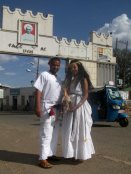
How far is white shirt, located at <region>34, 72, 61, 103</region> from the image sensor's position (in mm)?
6883

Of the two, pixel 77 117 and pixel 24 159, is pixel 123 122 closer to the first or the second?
pixel 24 159

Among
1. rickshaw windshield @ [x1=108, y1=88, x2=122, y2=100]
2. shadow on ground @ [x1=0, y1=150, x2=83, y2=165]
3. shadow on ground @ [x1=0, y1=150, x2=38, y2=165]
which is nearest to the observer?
shadow on ground @ [x1=0, y1=150, x2=83, y2=165]

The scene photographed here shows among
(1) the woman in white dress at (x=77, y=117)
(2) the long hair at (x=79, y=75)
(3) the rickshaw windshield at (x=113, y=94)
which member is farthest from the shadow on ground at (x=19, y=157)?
(3) the rickshaw windshield at (x=113, y=94)

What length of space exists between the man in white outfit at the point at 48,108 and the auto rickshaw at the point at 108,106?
10.4 m

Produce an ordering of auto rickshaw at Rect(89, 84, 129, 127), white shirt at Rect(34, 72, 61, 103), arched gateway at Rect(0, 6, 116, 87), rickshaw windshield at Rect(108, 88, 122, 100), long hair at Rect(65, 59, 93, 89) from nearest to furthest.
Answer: white shirt at Rect(34, 72, 61, 103), long hair at Rect(65, 59, 93, 89), auto rickshaw at Rect(89, 84, 129, 127), rickshaw windshield at Rect(108, 88, 122, 100), arched gateway at Rect(0, 6, 116, 87)

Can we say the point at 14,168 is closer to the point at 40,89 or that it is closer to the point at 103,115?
the point at 40,89

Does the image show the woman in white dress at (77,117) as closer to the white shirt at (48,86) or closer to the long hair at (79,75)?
the long hair at (79,75)

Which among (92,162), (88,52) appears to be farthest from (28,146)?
(88,52)

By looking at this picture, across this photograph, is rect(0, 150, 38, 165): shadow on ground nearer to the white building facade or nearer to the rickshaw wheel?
the rickshaw wheel

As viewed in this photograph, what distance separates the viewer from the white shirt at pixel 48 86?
6.88 meters

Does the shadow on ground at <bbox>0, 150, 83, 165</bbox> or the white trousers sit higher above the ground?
the white trousers

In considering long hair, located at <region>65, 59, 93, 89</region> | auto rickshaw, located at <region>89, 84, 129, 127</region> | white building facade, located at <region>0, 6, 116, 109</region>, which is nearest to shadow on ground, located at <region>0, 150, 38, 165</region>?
long hair, located at <region>65, 59, 93, 89</region>

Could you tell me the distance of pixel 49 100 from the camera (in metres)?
6.96

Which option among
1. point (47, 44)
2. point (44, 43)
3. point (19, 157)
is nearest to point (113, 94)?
point (19, 157)
